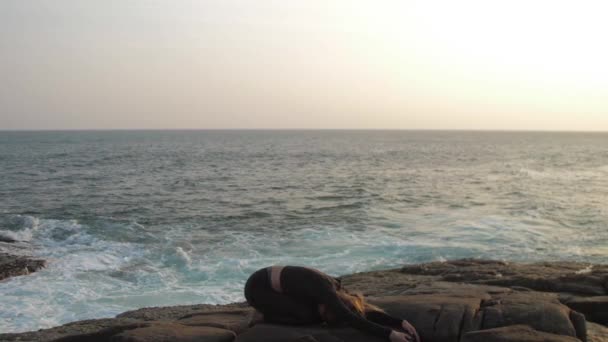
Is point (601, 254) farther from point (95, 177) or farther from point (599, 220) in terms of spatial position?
point (95, 177)

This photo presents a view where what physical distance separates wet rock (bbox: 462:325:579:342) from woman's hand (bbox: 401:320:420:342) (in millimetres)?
512

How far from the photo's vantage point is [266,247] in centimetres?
1858

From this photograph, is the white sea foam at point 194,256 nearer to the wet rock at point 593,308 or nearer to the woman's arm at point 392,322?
the woman's arm at point 392,322

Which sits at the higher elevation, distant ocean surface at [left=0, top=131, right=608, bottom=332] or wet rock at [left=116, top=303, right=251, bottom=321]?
wet rock at [left=116, top=303, right=251, bottom=321]

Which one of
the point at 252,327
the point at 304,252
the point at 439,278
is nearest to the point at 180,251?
the point at 304,252

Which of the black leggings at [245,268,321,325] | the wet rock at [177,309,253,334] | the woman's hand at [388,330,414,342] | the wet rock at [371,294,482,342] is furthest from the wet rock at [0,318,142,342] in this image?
the woman's hand at [388,330,414,342]

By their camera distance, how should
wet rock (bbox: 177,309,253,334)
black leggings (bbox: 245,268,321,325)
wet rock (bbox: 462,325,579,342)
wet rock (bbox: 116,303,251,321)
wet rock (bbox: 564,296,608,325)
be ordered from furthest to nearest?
wet rock (bbox: 116,303,251,321) < wet rock (bbox: 564,296,608,325) < wet rock (bbox: 177,309,253,334) < black leggings (bbox: 245,268,321,325) < wet rock (bbox: 462,325,579,342)

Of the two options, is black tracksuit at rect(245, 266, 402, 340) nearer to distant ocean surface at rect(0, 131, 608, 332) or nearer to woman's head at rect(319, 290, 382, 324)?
woman's head at rect(319, 290, 382, 324)

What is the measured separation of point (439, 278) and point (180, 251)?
9.66 metres

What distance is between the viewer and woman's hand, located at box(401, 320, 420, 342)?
6.00 m

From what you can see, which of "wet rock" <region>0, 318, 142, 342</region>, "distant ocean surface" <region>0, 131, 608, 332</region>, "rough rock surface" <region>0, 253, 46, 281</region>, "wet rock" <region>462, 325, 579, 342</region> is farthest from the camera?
"rough rock surface" <region>0, 253, 46, 281</region>

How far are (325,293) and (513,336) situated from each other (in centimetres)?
200

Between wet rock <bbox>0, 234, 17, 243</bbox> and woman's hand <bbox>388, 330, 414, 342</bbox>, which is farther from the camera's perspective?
wet rock <bbox>0, 234, 17, 243</bbox>

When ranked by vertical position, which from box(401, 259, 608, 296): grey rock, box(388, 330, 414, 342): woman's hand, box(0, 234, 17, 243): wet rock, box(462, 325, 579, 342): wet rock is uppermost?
box(462, 325, 579, 342): wet rock
